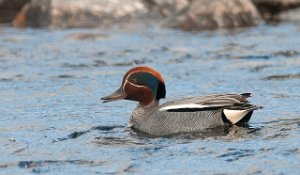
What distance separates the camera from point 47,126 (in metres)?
11.8

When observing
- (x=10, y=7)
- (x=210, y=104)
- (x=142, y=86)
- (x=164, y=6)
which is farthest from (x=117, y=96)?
(x=10, y=7)

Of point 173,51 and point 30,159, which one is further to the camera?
point 173,51

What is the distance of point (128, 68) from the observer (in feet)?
54.4

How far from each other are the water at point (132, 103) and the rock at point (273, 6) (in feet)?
6.03

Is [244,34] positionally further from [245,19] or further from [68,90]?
[68,90]

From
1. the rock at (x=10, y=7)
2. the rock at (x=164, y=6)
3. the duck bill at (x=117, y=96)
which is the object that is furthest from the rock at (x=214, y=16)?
the duck bill at (x=117, y=96)

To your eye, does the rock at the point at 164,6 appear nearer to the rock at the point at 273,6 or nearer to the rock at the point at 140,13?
the rock at the point at 140,13

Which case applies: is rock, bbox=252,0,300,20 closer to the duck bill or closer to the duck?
the duck bill

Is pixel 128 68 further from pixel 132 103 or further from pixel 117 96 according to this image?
pixel 117 96

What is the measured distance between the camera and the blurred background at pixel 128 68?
32.4ft

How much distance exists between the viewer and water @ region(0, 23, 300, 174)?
973cm

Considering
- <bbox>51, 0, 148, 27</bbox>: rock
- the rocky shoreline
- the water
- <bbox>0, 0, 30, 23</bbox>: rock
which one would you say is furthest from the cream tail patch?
<bbox>0, 0, 30, 23</bbox>: rock

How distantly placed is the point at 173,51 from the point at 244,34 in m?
2.30

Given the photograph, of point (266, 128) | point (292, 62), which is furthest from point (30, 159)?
point (292, 62)
